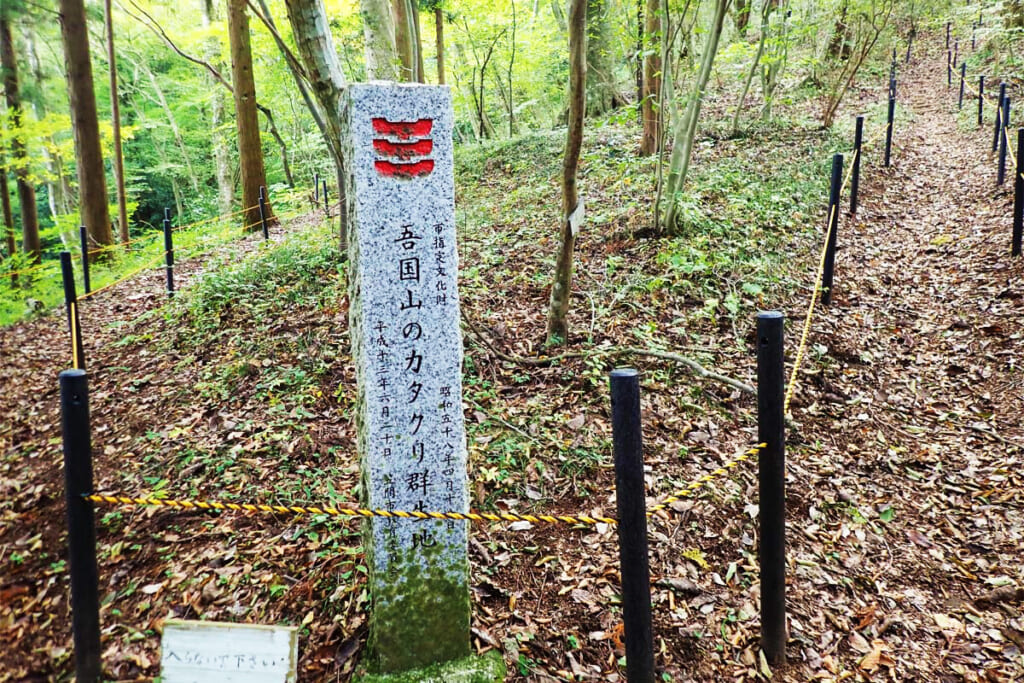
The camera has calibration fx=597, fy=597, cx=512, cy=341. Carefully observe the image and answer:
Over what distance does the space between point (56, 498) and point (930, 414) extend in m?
6.58

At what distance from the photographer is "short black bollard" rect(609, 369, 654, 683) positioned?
2.12 metres

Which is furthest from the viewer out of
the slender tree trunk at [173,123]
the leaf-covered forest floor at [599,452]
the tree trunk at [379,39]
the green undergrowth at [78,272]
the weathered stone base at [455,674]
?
the slender tree trunk at [173,123]

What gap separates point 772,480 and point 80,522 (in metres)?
2.80

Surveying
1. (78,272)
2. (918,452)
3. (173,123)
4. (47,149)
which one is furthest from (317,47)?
(173,123)

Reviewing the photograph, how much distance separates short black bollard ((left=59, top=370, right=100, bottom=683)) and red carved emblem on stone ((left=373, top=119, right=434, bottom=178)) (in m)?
1.39

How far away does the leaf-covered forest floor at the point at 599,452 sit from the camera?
9.84 feet

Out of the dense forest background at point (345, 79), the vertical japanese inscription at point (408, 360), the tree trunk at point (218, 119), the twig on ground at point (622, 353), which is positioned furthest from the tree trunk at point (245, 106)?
the vertical japanese inscription at point (408, 360)

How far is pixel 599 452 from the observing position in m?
4.12

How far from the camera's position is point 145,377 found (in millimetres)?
5902

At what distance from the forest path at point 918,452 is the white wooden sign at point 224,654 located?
7.99 feet

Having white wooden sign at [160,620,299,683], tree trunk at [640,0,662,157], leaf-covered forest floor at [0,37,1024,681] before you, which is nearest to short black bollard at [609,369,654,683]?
leaf-covered forest floor at [0,37,1024,681]

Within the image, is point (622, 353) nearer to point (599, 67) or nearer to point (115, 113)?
point (599, 67)

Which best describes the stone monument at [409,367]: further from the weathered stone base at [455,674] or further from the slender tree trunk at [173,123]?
the slender tree trunk at [173,123]

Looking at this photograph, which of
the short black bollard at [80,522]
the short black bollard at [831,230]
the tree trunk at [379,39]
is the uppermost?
the tree trunk at [379,39]
